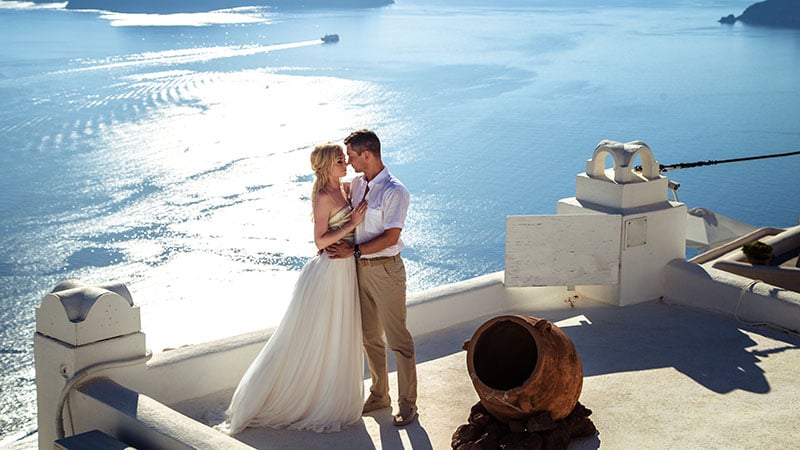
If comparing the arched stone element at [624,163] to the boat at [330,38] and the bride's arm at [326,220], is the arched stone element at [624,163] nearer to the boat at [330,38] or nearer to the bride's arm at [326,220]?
the bride's arm at [326,220]

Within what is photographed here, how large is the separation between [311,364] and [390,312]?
52cm

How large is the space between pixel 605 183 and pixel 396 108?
47092mm

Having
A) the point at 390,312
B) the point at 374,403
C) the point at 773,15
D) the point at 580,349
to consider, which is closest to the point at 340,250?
the point at 390,312

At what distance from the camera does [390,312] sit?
519cm

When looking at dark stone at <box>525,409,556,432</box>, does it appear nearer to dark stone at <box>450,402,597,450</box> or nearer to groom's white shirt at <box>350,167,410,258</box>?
dark stone at <box>450,402,597,450</box>

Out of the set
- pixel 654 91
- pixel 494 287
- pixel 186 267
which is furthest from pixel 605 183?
pixel 654 91

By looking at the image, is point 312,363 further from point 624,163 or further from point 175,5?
point 175,5

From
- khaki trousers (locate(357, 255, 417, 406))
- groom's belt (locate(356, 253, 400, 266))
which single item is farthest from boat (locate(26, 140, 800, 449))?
groom's belt (locate(356, 253, 400, 266))

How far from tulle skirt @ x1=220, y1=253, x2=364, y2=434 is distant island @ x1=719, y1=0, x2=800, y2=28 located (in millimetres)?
94989

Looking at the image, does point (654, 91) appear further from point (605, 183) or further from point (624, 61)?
point (605, 183)

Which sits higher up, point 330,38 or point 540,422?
point 540,422

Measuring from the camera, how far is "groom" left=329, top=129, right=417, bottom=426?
16.5 feet

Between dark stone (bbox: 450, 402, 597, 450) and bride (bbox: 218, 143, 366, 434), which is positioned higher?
bride (bbox: 218, 143, 366, 434)

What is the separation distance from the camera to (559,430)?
488 cm
